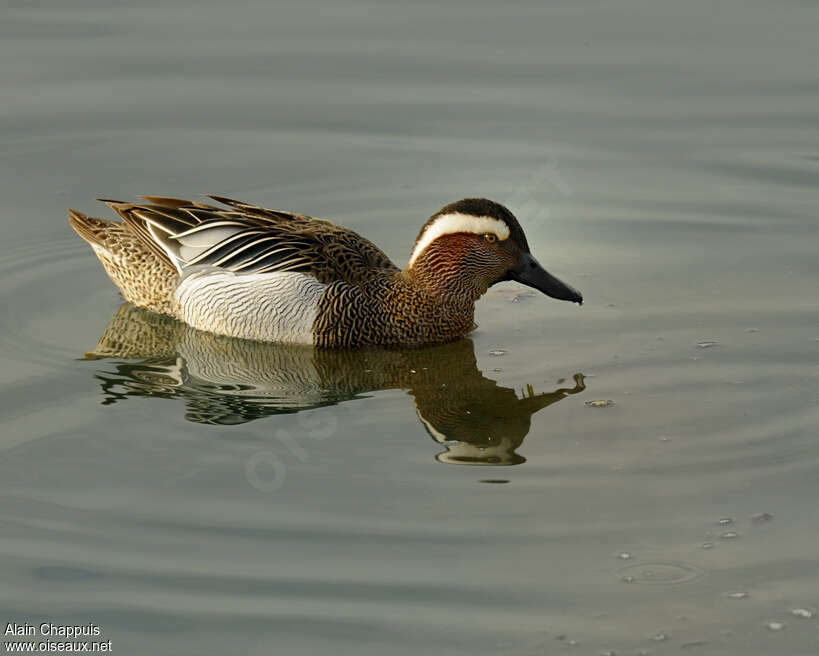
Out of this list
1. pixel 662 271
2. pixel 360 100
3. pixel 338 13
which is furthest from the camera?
pixel 338 13

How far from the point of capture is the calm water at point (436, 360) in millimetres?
7102

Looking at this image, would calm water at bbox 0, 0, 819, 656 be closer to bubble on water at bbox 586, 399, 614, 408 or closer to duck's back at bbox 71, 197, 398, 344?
bubble on water at bbox 586, 399, 614, 408

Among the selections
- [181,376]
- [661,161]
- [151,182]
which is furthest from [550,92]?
[181,376]

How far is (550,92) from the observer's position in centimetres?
1435

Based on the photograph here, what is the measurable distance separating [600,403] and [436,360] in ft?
5.19

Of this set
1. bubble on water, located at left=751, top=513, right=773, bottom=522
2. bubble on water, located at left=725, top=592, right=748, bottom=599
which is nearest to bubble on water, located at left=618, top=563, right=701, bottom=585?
bubble on water, located at left=725, top=592, right=748, bottom=599

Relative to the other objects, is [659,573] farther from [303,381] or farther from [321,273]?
[321,273]

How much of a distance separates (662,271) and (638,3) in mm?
5575

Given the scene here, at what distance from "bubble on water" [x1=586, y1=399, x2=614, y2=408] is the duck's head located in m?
1.32

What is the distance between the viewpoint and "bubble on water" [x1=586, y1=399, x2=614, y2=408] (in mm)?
9289

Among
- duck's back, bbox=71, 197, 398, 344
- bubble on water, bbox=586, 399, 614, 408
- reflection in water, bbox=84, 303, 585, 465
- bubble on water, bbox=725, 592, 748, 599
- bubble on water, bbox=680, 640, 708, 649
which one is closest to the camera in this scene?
bubble on water, bbox=680, 640, 708, 649

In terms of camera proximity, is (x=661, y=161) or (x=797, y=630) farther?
(x=661, y=161)

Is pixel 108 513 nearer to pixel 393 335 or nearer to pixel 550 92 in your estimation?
pixel 393 335

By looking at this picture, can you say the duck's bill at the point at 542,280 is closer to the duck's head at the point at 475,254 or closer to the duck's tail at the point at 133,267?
the duck's head at the point at 475,254
